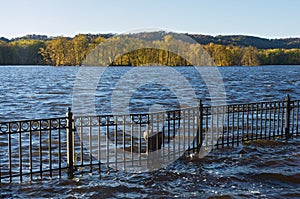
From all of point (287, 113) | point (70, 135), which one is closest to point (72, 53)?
point (287, 113)

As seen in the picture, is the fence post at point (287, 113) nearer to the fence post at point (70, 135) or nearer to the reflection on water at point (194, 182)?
the reflection on water at point (194, 182)

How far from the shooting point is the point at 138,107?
29.5m

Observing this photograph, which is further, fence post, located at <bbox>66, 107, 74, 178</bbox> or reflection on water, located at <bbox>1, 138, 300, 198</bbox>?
fence post, located at <bbox>66, 107, 74, 178</bbox>

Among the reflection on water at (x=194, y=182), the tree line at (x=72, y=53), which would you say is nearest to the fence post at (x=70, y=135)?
the reflection on water at (x=194, y=182)

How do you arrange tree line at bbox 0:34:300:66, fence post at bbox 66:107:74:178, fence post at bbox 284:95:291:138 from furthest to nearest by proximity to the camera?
tree line at bbox 0:34:300:66
fence post at bbox 284:95:291:138
fence post at bbox 66:107:74:178

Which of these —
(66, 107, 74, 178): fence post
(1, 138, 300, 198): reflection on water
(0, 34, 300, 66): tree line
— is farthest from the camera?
(0, 34, 300, 66): tree line

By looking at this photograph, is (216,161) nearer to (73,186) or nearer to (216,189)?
(216,189)

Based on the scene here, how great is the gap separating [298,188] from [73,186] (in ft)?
16.9

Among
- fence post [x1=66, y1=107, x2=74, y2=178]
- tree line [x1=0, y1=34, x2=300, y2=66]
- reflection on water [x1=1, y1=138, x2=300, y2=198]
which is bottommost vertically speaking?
reflection on water [x1=1, y1=138, x2=300, y2=198]

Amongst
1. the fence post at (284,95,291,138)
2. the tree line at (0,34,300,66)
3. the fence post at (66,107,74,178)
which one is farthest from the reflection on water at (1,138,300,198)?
the tree line at (0,34,300,66)

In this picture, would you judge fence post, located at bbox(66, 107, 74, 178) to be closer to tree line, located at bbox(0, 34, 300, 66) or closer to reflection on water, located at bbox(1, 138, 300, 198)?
reflection on water, located at bbox(1, 138, 300, 198)

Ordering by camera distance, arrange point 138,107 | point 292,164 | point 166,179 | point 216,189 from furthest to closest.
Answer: point 138,107 → point 292,164 → point 166,179 → point 216,189

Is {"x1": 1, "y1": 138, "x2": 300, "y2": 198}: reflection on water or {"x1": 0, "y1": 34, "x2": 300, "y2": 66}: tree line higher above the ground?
Answer: {"x1": 0, "y1": 34, "x2": 300, "y2": 66}: tree line

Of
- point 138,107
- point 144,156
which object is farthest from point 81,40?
point 144,156
